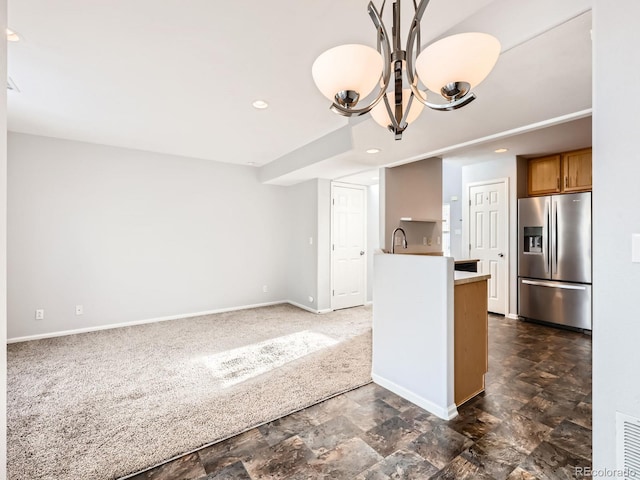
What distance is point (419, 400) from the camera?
7.54 feet

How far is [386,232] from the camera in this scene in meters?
4.12

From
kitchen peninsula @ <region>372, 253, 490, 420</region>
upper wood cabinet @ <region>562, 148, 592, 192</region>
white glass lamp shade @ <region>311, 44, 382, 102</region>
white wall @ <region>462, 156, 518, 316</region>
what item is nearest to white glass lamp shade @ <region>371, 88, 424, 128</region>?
white glass lamp shade @ <region>311, 44, 382, 102</region>

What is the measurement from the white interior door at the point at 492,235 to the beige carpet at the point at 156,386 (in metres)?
2.26

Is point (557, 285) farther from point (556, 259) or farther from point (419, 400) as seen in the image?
point (419, 400)

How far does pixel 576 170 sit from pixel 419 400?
4.03 metres

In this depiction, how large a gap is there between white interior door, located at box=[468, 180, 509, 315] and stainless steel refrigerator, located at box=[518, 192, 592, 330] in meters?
0.22

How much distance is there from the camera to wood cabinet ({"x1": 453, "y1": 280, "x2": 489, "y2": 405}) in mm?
2270

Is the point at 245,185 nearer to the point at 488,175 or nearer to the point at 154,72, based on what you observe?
the point at 154,72

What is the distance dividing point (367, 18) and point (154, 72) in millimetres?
1681

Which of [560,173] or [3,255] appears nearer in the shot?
[3,255]

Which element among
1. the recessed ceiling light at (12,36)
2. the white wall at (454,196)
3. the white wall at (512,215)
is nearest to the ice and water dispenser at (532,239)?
the white wall at (512,215)
